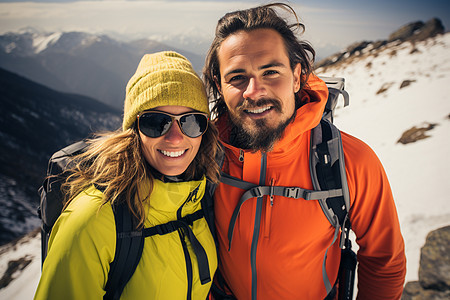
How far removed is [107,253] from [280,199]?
62.0 inches

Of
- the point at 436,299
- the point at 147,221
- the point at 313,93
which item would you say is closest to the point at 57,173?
the point at 147,221

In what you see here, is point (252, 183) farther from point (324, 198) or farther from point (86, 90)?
point (86, 90)

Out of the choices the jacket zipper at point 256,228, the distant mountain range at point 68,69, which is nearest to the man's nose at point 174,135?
the jacket zipper at point 256,228

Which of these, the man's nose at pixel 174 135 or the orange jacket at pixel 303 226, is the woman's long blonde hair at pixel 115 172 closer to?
the man's nose at pixel 174 135

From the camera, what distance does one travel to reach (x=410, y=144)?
7789mm

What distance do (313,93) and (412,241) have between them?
4.01 metres

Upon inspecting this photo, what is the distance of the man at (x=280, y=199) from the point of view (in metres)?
2.20

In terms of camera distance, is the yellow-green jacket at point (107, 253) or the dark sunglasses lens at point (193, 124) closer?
the yellow-green jacket at point (107, 253)

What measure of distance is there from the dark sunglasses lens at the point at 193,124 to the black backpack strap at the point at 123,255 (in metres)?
0.92

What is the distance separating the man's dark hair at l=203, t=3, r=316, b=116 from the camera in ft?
8.24

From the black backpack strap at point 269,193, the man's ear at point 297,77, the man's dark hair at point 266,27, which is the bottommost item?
the black backpack strap at point 269,193

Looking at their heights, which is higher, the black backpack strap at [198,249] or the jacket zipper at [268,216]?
the jacket zipper at [268,216]

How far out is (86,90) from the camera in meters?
162

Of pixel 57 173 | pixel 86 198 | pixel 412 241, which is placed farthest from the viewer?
pixel 412 241
